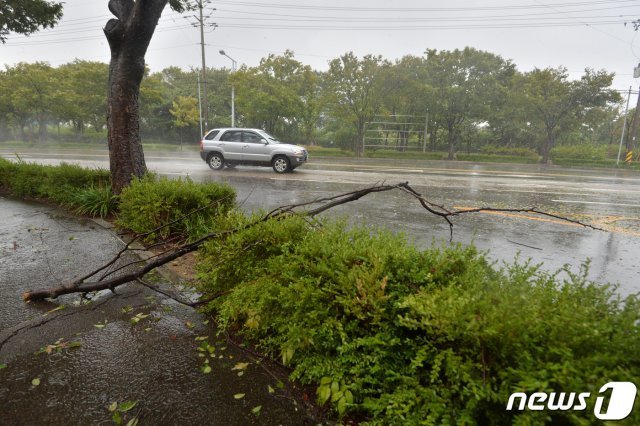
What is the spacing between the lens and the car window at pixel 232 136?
15.5 metres

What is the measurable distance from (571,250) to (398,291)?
16.5ft

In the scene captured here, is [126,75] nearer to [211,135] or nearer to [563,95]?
→ [211,135]

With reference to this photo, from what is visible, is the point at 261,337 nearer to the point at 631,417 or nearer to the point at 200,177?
the point at 631,417

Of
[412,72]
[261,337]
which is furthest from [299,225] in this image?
[412,72]

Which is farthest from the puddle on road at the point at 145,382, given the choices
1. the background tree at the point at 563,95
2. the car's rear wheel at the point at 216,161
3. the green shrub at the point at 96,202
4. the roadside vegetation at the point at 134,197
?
the background tree at the point at 563,95

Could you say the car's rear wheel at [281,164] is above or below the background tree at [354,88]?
below

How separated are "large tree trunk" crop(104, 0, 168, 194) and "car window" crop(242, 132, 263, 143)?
837 centimetres

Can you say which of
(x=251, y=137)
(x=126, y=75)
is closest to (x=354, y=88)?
(x=251, y=137)

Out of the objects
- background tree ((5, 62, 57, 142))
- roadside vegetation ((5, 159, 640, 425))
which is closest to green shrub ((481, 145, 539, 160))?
roadside vegetation ((5, 159, 640, 425))

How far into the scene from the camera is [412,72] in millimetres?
29391

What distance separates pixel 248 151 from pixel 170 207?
10.6 meters

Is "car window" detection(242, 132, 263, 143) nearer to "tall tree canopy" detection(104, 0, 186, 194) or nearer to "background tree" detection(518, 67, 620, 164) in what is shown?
"tall tree canopy" detection(104, 0, 186, 194)

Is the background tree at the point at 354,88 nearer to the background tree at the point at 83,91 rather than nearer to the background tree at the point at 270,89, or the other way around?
the background tree at the point at 270,89

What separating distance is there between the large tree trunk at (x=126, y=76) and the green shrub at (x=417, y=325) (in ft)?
16.8
